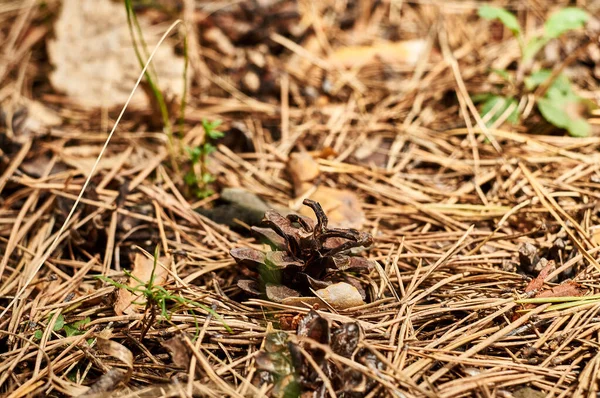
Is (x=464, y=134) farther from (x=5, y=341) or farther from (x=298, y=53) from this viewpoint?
(x=5, y=341)

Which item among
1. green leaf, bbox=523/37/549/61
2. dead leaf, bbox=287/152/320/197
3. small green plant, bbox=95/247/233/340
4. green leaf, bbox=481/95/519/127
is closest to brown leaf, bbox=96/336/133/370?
small green plant, bbox=95/247/233/340

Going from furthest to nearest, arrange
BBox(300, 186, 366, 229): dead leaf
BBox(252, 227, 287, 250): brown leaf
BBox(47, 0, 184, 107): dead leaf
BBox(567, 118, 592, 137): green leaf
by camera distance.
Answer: BBox(47, 0, 184, 107): dead leaf, BBox(567, 118, 592, 137): green leaf, BBox(300, 186, 366, 229): dead leaf, BBox(252, 227, 287, 250): brown leaf

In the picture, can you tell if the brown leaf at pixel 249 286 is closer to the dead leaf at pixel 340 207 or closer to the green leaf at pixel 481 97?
the dead leaf at pixel 340 207

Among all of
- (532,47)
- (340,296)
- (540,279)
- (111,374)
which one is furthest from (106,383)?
(532,47)

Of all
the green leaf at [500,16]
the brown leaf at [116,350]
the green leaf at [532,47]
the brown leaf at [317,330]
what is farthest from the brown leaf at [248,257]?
the green leaf at [532,47]

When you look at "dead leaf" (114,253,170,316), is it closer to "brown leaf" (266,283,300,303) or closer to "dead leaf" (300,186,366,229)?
"brown leaf" (266,283,300,303)

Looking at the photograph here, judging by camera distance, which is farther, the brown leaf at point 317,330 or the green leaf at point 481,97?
the green leaf at point 481,97

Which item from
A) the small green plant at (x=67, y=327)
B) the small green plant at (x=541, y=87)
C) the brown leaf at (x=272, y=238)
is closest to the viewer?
the small green plant at (x=67, y=327)
